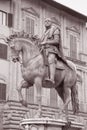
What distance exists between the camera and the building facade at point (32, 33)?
22.0m

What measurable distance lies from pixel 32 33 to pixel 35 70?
15.6 m

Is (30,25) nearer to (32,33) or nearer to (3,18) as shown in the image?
(32,33)

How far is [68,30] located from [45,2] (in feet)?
9.89

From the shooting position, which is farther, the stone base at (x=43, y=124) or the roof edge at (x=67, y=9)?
the roof edge at (x=67, y=9)

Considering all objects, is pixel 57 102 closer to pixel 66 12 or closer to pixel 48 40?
pixel 66 12

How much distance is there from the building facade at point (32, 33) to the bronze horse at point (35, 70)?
8422 millimetres

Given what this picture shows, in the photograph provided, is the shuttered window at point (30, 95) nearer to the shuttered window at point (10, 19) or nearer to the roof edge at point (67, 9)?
the shuttered window at point (10, 19)

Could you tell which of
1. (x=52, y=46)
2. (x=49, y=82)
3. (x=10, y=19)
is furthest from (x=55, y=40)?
(x=10, y=19)

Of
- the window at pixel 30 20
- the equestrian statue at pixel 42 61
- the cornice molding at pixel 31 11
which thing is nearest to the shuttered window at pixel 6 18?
the window at pixel 30 20

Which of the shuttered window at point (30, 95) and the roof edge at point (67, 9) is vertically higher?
the roof edge at point (67, 9)

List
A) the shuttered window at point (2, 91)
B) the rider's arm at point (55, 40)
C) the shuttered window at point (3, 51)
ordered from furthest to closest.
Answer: the shuttered window at point (3, 51) → the shuttered window at point (2, 91) → the rider's arm at point (55, 40)

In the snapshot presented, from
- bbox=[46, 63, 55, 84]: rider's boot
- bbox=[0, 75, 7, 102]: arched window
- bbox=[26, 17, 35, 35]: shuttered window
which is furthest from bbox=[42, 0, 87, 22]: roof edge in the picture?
bbox=[46, 63, 55, 84]: rider's boot

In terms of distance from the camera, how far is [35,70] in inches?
361

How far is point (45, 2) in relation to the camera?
25953 millimetres
